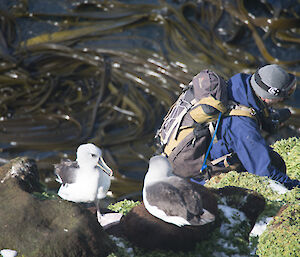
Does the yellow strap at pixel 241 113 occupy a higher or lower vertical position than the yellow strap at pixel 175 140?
higher

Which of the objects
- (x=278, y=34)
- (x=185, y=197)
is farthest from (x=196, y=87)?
(x=278, y=34)

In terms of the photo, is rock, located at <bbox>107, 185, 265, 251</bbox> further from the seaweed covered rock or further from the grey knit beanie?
the grey knit beanie

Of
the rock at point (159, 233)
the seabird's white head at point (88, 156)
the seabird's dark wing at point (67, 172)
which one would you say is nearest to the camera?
the rock at point (159, 233)

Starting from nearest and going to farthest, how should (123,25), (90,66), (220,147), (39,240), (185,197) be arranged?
(39,240) < (185,197) < (220,147) < (90,66) < (123,25)

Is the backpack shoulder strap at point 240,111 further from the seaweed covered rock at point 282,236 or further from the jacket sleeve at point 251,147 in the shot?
the seaweed covered rock at point 282,236

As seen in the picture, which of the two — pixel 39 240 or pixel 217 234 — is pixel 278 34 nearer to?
pixel 217 234

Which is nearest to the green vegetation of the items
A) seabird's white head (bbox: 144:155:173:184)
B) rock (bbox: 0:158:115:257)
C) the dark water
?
rock (bbox: 0:158:115:257)

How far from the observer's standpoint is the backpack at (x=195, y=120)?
268 centimetres

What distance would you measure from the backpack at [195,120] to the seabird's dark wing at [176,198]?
0.88 metres

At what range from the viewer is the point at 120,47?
7.10m

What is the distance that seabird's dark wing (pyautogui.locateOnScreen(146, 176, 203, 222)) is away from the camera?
1.86 meters

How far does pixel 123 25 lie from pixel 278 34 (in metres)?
3.23

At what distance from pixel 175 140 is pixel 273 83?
902mm

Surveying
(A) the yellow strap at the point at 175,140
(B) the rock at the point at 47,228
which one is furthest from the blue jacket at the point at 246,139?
(B) the rock at the point at 47,228
